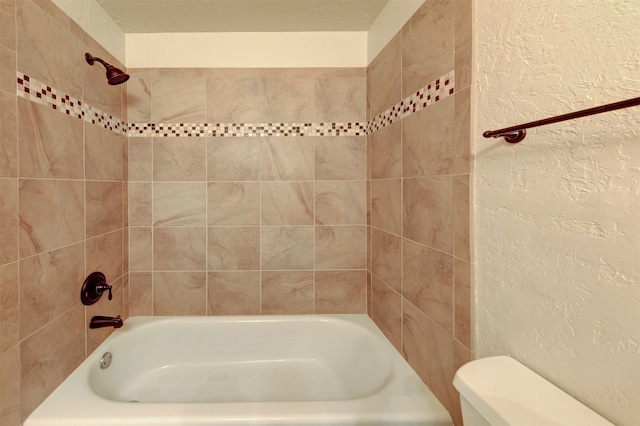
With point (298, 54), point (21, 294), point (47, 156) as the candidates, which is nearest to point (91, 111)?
point (47, 156)

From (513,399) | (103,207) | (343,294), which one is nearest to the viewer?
(513,399)

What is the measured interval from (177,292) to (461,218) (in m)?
1.58

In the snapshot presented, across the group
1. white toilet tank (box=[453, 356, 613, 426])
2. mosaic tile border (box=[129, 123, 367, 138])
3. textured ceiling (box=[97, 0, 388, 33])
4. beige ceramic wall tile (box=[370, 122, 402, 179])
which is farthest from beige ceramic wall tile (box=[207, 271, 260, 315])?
textured ceiling (box=[97, 0, 388, 33])

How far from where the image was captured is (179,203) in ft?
5.52

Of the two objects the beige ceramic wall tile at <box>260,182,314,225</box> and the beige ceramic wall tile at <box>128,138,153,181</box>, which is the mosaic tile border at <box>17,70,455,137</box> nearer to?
the beige ceramic wall tile at <box>128,138,153,181</box>

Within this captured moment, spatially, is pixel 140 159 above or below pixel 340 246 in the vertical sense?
above

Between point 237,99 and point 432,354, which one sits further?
point 237,99

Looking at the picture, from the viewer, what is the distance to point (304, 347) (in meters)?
1.68

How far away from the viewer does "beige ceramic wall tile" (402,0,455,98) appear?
965mm

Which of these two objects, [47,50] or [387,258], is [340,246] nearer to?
[387,258]

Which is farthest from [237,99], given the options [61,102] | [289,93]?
[61,102]

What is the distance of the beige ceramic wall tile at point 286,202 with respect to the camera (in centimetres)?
171

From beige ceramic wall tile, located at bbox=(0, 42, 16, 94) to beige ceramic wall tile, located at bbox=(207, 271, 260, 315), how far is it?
3.77ft

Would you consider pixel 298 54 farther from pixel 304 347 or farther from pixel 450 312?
pixel 304 347
